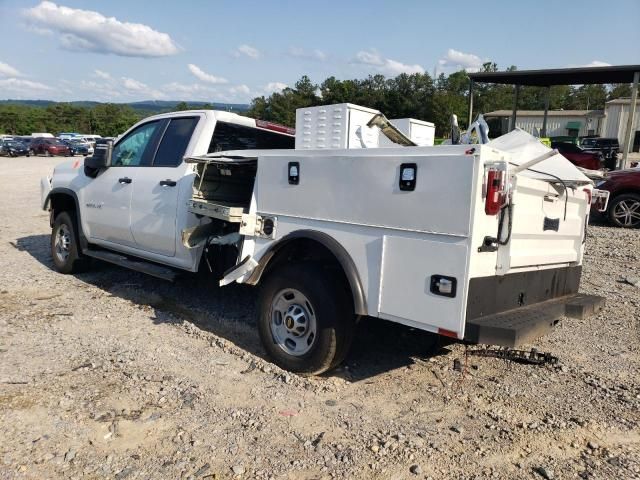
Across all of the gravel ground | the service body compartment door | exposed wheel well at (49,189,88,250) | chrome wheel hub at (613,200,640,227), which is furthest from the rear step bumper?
chrome wheel hub at (613,200,640,227)

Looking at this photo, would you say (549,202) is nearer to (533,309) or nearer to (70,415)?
(533,309)

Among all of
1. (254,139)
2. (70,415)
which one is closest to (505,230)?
(70,415)

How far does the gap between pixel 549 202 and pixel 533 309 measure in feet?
2.60

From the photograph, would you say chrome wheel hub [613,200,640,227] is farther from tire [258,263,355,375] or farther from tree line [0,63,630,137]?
tree line [0,63,630,137]

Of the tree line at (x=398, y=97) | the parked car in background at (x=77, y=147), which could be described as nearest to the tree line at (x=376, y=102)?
the tree line at (x=398, y=97)

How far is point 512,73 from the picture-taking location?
17.1m

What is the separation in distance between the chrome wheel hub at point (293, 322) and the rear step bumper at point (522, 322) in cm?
119

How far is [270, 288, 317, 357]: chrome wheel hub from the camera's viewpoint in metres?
3.92

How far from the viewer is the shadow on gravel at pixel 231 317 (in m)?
4.47

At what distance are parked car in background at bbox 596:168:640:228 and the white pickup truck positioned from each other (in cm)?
720

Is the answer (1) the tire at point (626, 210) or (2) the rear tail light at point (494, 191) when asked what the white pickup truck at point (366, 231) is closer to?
(2) the rear tail light at point (494, 191)

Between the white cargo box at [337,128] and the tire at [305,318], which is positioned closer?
the tire at [305,318]

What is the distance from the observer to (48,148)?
44.0 metres

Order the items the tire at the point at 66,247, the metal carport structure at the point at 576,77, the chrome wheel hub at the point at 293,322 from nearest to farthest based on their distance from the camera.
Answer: the chrome wheel hub at the point at 293,322 < the tire at the point at 66,247 < the metal carport structure at the point at 576,77
